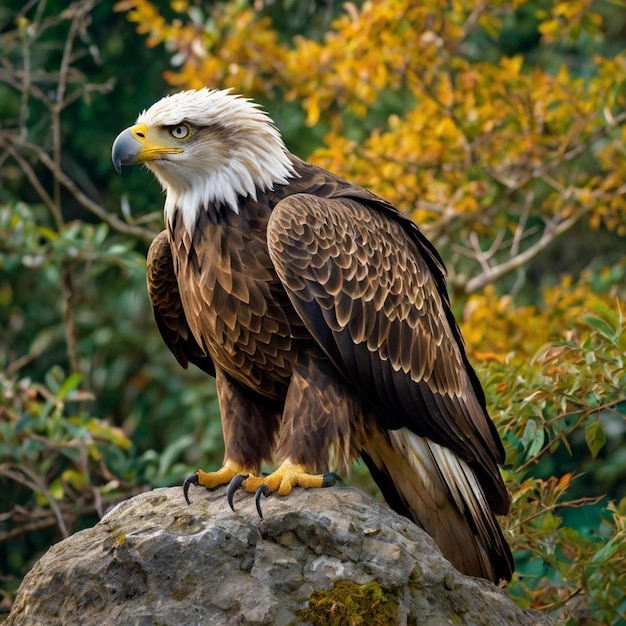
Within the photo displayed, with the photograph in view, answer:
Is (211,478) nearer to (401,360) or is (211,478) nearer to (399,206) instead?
(401,360)

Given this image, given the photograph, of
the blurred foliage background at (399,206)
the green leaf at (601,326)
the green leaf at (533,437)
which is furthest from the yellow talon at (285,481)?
the green leaf at (601,326)

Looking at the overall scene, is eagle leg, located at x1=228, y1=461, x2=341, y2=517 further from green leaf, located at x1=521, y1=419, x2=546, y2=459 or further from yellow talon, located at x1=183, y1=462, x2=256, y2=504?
green leaf, located at x1=521, y1=419, x2=546, y2=459

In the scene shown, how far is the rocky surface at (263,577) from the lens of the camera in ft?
12.6

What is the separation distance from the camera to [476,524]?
4.91m

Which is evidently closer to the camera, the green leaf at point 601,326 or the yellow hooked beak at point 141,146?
the yellow hooked beak at point 141,146

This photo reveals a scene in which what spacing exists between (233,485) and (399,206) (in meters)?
3.91

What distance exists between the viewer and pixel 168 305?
17.5 feet

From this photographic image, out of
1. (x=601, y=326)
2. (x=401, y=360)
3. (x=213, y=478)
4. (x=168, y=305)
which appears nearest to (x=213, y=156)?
(x=168, y=305)

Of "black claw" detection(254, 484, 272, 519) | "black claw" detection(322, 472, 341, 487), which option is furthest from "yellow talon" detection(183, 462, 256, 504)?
"black claw" detection(322, 472, 341, 487)

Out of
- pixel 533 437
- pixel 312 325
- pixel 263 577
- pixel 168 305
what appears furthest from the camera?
pixel 168 305

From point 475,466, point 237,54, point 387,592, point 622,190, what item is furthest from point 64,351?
point 387,592

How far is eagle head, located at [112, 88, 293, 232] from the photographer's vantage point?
4789mm

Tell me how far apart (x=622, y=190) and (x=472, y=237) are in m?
1.09

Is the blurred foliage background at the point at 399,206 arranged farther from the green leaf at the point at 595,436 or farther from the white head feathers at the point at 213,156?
the white head feathers at the point at 213,156
